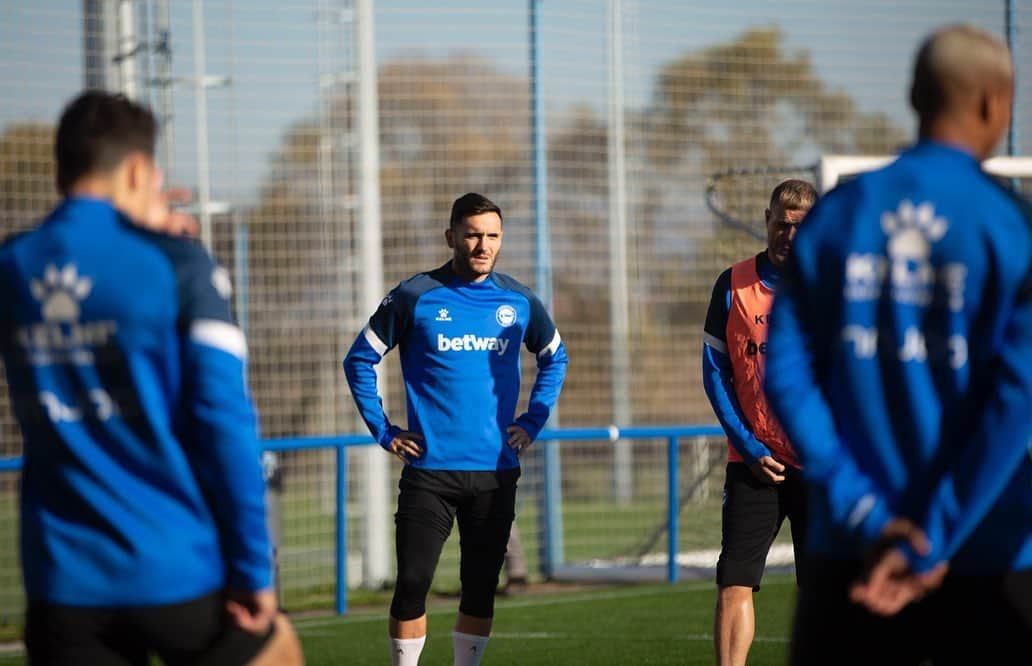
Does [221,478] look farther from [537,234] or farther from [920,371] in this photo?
[537,234]

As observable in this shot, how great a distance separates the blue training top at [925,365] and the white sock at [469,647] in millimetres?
4235

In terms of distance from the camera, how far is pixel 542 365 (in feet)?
27.3

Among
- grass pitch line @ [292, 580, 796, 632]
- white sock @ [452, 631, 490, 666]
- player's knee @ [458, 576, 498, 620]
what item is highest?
player's knee @ [458, 576, 498, 620]

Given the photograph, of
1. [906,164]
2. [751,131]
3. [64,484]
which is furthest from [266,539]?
[751,131]

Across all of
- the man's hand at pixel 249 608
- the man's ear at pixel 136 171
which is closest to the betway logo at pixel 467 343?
the man's ear at pixel 136 171

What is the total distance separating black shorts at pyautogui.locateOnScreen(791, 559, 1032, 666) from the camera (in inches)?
130

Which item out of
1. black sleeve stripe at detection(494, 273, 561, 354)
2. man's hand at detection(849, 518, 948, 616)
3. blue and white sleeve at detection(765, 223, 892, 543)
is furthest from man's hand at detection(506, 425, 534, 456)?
man's hand at detection(849, 518, 948, 616)

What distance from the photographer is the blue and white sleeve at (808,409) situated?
3.33 m

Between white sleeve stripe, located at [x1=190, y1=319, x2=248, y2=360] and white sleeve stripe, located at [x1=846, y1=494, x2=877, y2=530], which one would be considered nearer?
white sleeve stripe, located at [x1=846, y1=494, x2=877, y2=530]

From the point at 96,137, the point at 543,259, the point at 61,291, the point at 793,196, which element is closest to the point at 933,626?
the point at 61,291

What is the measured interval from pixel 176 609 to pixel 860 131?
15.2 m

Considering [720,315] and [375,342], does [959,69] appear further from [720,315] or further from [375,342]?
[375,342]

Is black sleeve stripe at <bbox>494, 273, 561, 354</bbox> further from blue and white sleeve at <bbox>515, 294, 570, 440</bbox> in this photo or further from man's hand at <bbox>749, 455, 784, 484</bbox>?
man's hand at <bbox>749, 455, 784, 484</bbox>

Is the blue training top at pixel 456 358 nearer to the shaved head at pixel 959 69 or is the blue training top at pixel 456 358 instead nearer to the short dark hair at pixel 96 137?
the short dark hair at pixel 96 137
